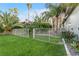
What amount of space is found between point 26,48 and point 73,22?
0.54 meters

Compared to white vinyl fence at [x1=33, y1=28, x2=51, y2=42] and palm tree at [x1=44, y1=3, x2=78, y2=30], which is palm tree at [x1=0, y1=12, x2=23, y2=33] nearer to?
white vinyl fence at [x1=33, y1=28, x2=51, y2=42]

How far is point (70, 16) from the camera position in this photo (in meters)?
2.35

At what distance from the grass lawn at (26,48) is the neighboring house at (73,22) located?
0.22 metres

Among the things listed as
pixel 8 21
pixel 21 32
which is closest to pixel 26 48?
pixel 21 32

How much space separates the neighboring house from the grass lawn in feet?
0.72

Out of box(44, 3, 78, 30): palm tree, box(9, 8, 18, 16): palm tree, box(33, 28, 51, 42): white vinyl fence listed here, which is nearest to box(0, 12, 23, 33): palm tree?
box(9, 8, 18, 16): palm tree

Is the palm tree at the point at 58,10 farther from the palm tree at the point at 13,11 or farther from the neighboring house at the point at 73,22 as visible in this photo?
the palm tree at the point at 13,11

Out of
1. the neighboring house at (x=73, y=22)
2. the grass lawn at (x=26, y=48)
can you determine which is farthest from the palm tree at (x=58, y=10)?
the grass lawn at (x=26, y=48)

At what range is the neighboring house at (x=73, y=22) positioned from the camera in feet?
7.57

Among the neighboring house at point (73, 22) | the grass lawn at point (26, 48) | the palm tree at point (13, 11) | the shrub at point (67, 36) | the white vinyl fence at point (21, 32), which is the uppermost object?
the palm tree at point (13, 11)

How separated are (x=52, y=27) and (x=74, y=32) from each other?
0.23m

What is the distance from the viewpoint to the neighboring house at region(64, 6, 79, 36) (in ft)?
7.57

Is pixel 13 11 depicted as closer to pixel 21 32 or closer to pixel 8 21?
pixel 8 21

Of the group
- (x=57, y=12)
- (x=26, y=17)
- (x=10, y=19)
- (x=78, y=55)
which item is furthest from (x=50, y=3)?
(x=78, y=55)
